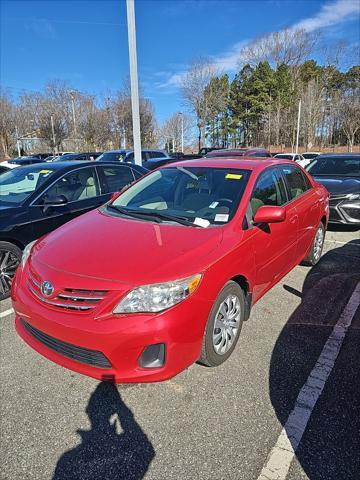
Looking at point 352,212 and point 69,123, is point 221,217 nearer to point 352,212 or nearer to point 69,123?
point 352,212

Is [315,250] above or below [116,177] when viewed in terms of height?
below

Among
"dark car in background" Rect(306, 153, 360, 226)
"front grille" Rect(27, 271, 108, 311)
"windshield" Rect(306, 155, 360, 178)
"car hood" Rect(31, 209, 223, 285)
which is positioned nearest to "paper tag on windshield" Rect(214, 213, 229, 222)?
"car hood" Rect(31, 209, 223, 285)

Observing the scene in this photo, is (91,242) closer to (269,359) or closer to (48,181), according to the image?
(269,359)

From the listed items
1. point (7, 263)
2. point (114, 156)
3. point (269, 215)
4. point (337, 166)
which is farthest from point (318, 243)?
point (114, 156)

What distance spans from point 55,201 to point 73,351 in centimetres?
260

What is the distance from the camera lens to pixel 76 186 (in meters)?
5.08

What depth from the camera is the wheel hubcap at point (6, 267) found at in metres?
4.05

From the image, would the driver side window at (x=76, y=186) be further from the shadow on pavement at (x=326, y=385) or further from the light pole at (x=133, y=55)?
the light pole at (x=133, y=55)

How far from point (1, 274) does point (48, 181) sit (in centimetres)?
141

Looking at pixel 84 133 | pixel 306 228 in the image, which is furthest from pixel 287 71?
pixel 306 228

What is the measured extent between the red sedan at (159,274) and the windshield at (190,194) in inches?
0.5

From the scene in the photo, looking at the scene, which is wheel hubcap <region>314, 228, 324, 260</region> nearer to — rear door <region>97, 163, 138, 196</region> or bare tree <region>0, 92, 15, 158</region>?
rear door <region>97, 163, 138, 196</region>

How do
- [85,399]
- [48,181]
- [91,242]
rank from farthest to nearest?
[48,181] → [91,242] → [85,399]

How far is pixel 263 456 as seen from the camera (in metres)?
2.02
